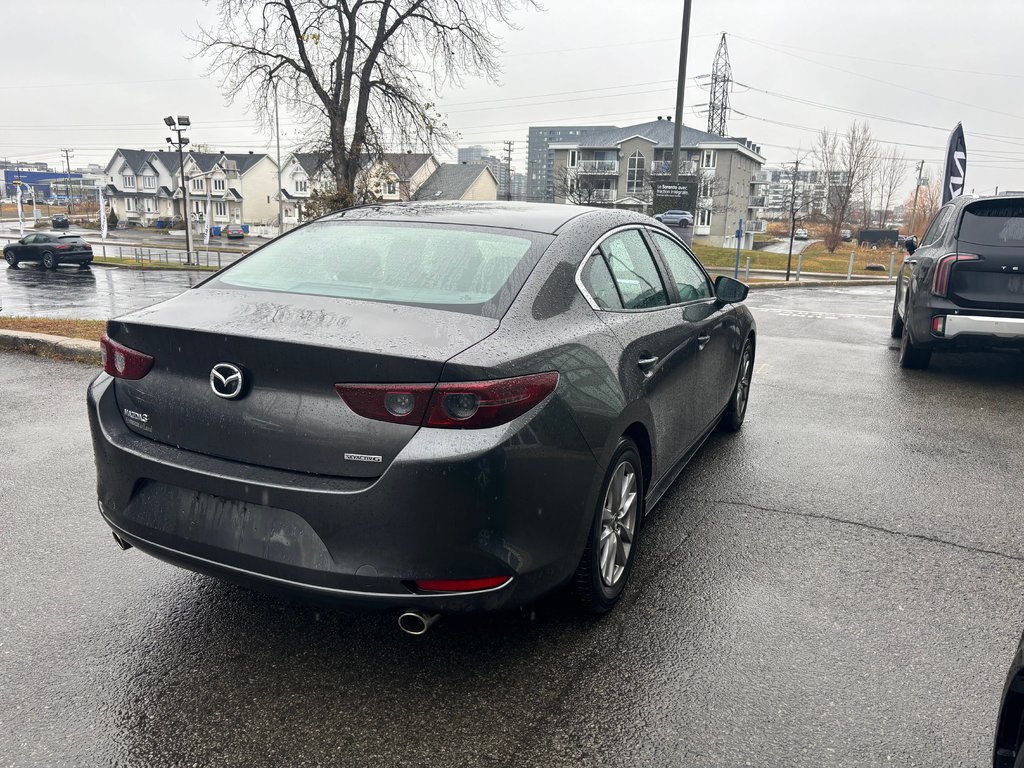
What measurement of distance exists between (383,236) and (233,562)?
5.02 ft

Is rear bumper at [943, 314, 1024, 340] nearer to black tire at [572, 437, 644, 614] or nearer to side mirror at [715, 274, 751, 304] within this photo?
side mirror at [715, 274, 751, 304]

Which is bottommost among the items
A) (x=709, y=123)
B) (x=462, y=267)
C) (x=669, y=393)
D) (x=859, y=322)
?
(x=859, y=322)

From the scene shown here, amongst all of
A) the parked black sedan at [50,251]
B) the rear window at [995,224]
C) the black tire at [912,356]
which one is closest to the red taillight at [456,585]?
the rear window at [995,224]

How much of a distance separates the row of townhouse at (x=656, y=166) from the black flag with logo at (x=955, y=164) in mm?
54606

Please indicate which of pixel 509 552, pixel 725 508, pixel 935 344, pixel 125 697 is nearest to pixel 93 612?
pixel 125 697

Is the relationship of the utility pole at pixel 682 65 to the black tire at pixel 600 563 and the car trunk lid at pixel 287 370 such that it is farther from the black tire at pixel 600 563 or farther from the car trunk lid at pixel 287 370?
the car trunk lid at pixel 287 370

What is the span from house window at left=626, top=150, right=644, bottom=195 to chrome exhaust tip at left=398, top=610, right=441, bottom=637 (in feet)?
251

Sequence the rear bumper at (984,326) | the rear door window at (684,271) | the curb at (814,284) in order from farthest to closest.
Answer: the curb at (814,284)
the rear bumper at (984,326)
the rear door window at (684,271)

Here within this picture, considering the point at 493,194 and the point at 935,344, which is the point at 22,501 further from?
the point at 493,194

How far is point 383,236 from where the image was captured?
11.3 ft

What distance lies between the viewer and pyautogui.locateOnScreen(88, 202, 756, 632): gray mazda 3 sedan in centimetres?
241

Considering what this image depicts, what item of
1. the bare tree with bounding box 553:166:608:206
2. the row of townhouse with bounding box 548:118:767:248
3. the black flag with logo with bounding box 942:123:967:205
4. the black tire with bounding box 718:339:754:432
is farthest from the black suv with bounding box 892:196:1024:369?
the row of townhouse with bounding box 548:118:767:248

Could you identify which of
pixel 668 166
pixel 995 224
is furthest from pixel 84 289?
pixel 668 166

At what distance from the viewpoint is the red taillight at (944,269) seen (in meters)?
7.54
